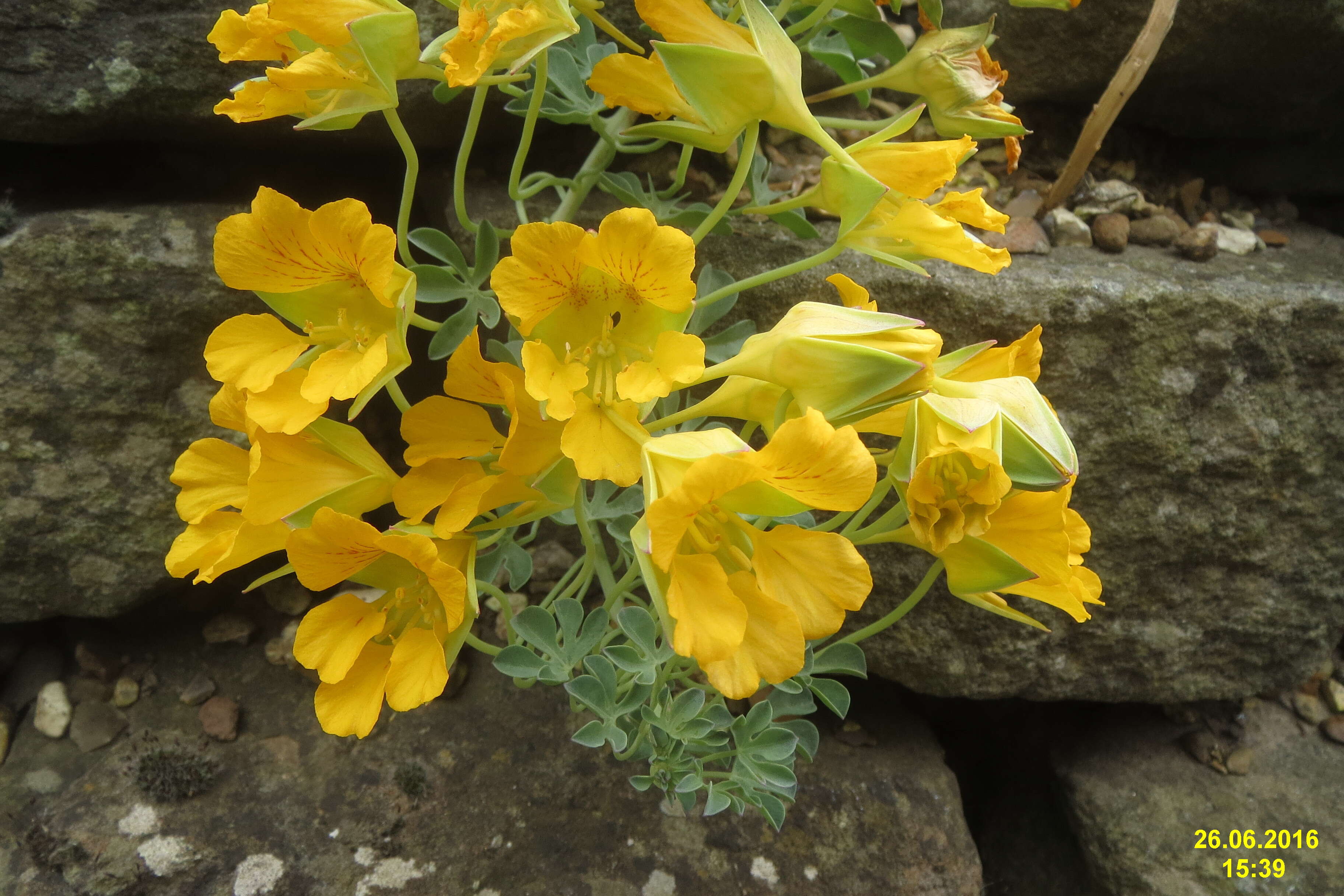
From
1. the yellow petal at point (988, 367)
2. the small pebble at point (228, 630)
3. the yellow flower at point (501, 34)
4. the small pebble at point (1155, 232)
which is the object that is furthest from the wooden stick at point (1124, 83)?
the small pebble at point (228, 630)

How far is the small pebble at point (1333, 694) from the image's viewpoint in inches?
72.7

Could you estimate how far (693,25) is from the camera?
83cm

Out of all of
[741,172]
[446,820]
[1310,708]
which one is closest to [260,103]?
[741,172]

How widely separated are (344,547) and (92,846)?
100 cm

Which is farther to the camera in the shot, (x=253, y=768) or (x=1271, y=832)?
(x=1271, y=832)

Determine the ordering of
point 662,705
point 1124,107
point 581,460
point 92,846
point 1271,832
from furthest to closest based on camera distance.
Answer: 1. point 1124,107
2. point 1271,832
3. point 92,846
4. point 662,705
5. point 581,460

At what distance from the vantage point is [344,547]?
2.63 feet

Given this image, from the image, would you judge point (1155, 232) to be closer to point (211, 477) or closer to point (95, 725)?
point (211, 477)

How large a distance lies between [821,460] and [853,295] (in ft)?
1.07

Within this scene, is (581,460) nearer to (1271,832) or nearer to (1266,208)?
(1271,832)

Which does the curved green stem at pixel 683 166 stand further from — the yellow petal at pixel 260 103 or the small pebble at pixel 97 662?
the small pebble at pixel 97 662

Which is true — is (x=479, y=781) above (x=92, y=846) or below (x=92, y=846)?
above

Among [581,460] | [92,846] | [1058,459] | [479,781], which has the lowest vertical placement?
[92,846]

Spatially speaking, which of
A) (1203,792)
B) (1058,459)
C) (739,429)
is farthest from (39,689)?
(1203,792)
